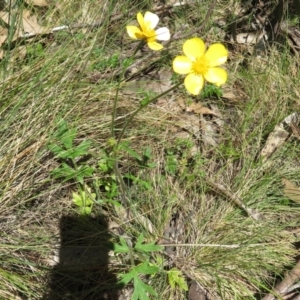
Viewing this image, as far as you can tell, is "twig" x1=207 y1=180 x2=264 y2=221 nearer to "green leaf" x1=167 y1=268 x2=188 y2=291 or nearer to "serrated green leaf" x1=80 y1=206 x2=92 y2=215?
"green leaf" x1=167 y1=268 x2=188 y2=291

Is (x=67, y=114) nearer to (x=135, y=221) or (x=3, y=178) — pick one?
(x=3, y=178)

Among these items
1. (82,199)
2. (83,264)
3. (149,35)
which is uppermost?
(149,35)

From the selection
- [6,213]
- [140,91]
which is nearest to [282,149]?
[140,91]

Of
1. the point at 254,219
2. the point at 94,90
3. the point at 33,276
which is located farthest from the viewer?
the point at 94,90

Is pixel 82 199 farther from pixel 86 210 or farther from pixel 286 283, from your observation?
pixel 286 283

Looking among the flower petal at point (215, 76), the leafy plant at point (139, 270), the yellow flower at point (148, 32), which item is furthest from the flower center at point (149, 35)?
the leafy plant at point (139, 270)

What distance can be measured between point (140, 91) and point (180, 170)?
0.48 meters

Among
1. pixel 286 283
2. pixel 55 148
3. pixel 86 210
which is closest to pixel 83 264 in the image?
pixel 86 210

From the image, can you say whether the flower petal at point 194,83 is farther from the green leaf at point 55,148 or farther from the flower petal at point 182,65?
the green leaf at point 55,148

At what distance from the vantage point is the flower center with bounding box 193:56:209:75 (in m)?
1.45

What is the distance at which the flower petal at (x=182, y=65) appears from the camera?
4.78ft

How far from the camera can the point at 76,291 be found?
5.96 feet

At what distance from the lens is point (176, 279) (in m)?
1.85

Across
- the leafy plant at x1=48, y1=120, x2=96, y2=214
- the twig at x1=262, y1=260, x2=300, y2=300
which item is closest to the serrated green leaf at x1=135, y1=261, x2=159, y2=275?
the leafy plant at x1=48, y1=120, x2=96, y2=214
